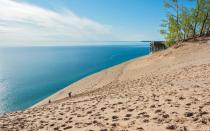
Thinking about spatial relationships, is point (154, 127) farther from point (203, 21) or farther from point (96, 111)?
point (203, 21)

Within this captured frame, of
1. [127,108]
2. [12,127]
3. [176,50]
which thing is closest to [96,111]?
[127,108]

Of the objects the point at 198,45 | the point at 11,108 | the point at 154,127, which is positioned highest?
the point at 198,45

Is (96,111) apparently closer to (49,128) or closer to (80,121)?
(80,121)

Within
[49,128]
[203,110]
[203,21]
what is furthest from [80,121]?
[203,21]

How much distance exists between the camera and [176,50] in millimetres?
41469

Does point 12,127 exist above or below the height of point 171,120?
below

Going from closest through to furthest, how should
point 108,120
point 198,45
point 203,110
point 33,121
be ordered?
point 203,110, point 108,120, point 33,121, point 198,45

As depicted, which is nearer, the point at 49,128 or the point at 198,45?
the point at 49,128

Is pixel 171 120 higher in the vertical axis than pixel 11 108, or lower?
higher

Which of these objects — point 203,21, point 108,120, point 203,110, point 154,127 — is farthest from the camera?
point 203,21

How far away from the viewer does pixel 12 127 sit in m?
11.7

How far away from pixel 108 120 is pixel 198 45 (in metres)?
33.0

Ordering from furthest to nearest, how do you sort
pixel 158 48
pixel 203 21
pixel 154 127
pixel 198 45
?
pixel 158 48 < pixel 203 21 < pixel 198 45 < pixel 154 127

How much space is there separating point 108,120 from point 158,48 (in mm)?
53247
